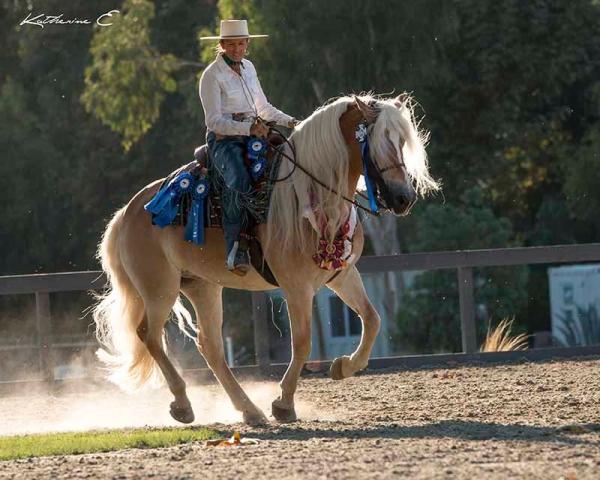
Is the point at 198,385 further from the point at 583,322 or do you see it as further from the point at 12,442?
the point at 583,322

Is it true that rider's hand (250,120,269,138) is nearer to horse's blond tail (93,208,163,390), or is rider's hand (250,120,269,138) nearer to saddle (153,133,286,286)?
saddle (153,133,286,286)

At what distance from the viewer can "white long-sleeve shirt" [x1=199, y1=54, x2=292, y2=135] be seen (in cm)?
973

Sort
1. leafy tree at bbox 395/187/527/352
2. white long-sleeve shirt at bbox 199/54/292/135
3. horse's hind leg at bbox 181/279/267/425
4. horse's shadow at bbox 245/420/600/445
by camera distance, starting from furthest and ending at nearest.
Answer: leafy tree at bbox 395/187/527/352 < horse's hind leg at bbox 181/279/267/425 < white long-sleeve shirt at bbox 199/54/292/135 < horse's shadow at bbox 245/420/600/445

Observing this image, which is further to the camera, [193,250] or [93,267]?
[93,267]

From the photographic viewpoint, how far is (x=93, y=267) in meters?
34.1

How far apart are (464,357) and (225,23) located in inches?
232

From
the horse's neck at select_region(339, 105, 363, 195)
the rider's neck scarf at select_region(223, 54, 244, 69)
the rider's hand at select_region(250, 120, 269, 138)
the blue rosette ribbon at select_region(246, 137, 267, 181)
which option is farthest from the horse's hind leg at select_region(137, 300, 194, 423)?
the horse's neck at select_region(339, 105, 363, 195)

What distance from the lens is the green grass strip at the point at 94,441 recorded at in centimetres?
881

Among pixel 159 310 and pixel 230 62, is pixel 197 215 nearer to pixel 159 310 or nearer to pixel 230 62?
pixel 159 310

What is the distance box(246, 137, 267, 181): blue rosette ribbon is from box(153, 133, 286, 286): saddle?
4 centimetres

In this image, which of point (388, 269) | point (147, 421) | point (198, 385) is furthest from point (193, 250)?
point (388, 269)

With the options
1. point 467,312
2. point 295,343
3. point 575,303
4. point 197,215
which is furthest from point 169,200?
point 575,303

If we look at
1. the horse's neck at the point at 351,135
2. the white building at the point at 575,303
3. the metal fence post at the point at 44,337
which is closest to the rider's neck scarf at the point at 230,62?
the horse's neck at the point at 351,135

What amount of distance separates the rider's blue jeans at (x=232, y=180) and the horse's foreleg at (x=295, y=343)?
2.05 ft
